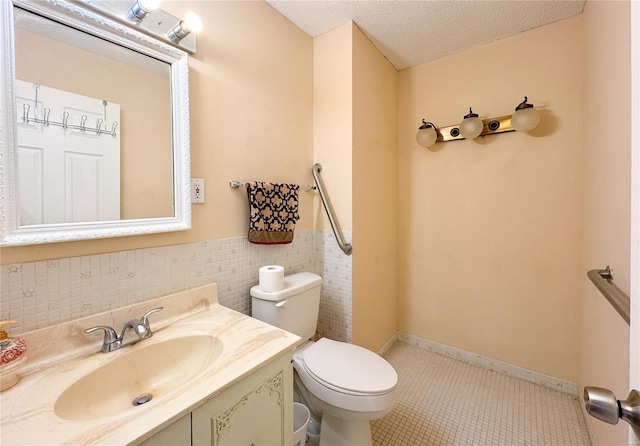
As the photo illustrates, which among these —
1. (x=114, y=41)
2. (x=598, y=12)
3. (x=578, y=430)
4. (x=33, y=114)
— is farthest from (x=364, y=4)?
(x=578, y=430)

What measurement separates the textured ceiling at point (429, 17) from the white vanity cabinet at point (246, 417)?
→ 181 cm

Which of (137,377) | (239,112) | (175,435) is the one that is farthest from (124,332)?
(239,112)

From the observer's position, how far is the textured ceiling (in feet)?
4.83

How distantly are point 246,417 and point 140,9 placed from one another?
1.41 metres

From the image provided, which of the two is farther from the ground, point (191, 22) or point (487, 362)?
point (191, 22)

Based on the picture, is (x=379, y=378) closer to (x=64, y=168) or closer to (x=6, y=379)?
(x=6, y=379)

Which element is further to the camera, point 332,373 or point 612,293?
point 332,373

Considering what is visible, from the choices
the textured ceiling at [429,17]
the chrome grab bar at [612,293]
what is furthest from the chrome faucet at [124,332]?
the textured ceiling at [429,17]

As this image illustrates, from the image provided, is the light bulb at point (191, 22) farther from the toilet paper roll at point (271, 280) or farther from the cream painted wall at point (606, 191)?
the cream painted wall at point (606, 191)

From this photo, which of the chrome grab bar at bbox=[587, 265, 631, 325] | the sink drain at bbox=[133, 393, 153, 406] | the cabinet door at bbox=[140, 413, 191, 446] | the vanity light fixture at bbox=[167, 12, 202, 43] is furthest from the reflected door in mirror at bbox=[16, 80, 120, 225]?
the chrome grab bar at bbox=[587, 265, 631, 325]

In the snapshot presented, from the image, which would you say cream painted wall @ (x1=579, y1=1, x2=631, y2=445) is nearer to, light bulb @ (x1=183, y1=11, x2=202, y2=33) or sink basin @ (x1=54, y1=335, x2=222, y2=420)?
sink basin @ (x1=54, y1=335, x2=222, y2=420)

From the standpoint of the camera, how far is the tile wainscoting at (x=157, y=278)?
0.78 m

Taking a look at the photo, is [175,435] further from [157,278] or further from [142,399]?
[157,278]

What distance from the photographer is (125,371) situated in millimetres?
833
